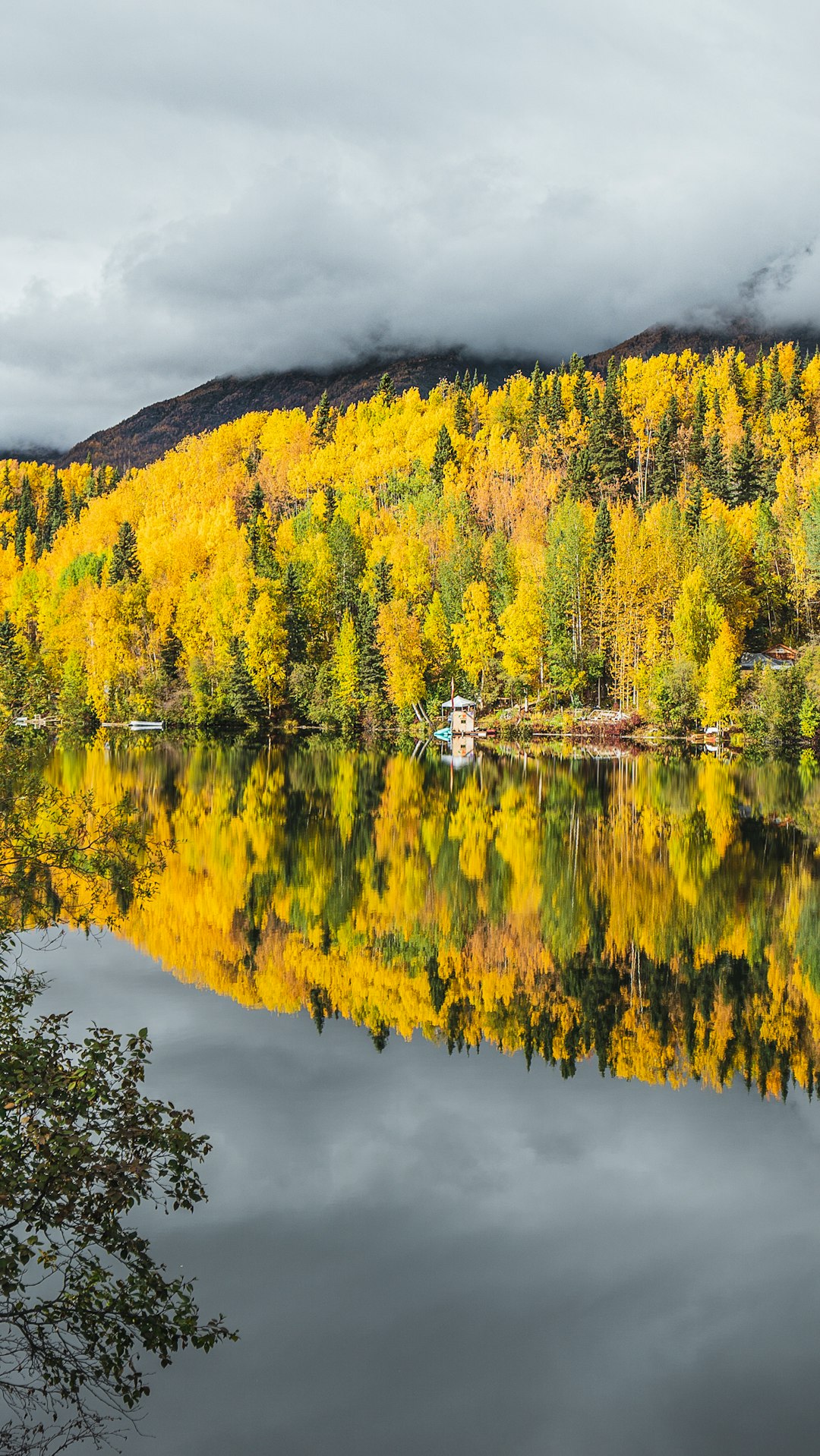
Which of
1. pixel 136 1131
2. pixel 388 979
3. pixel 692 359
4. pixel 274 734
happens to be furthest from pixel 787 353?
pixel 136 1131

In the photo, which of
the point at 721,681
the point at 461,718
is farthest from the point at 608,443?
the point at 721,681

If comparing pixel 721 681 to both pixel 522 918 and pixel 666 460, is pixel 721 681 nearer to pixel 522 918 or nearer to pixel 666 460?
pixel 666 460

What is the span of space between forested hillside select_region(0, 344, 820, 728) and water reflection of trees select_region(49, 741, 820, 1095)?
99.4 ft

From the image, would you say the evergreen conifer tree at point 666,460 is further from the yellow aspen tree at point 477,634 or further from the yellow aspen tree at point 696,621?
the yellow aspen tree at point 696,621

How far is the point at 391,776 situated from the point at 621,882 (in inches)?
1041

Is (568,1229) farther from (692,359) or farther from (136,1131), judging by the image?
(692,359)

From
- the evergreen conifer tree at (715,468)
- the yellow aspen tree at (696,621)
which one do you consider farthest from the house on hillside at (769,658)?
the evergreen conifer tree at (715,468)

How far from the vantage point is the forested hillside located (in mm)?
76625

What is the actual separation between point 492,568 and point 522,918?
64.7 m

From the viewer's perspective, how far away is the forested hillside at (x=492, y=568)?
3017 inches

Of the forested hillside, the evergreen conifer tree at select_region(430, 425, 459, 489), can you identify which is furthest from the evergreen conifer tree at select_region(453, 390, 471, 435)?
the evergreen conifer tree at select_region(430, 425, 459, 489)

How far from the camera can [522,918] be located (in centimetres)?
2277

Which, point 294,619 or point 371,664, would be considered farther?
point 294,619

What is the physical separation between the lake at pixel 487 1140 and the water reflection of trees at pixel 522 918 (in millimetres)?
103
